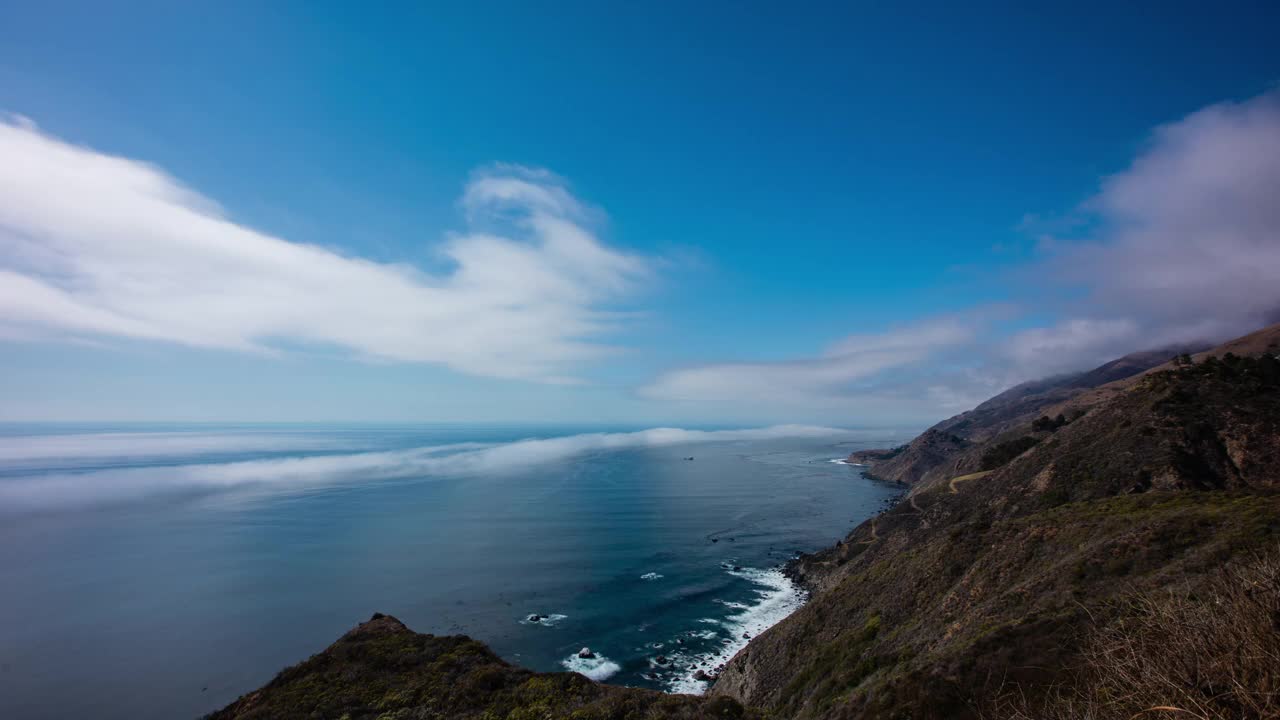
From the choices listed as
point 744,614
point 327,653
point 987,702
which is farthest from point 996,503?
point 327,653

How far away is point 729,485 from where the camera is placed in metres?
153

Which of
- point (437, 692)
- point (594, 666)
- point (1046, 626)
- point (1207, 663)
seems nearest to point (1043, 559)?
point (1046, 626)

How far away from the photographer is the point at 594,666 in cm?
4462

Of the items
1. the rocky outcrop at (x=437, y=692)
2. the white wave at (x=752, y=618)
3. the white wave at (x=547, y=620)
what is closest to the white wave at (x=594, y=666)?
the white wave at (x=752, y=618)

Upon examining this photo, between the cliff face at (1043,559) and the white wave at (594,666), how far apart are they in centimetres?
1069

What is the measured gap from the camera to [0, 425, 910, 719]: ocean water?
1811 inches

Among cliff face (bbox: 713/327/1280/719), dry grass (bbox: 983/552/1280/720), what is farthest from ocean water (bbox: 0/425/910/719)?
dry grass (bbox: 983/552/1280/720)

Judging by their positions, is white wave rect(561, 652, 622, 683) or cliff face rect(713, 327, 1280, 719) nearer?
cliff face rect(713, 327, 1280, 719)

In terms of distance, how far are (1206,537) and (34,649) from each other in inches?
3772

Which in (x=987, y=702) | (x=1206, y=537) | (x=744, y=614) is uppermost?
(x=1206, y=537)

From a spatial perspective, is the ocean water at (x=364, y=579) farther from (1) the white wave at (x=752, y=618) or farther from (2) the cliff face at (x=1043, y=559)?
(2) the cliff face at (x=1043, y=559)

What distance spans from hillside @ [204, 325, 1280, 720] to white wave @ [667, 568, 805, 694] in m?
4.59

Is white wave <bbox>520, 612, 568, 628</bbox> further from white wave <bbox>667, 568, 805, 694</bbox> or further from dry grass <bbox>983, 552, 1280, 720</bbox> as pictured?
dry grass <bbox>983, 552, 1280, 720</bbox>

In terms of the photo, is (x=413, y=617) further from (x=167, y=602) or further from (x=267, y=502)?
(x=267, y=502)
